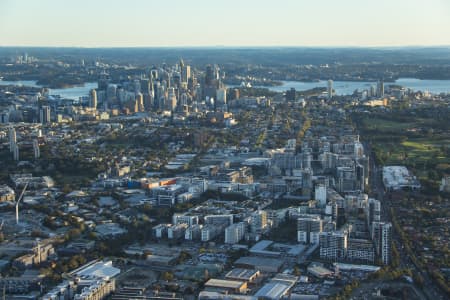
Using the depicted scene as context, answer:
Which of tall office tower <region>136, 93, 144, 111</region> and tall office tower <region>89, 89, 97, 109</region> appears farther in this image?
tall office tower <region>89, 89, 97, 109</region>

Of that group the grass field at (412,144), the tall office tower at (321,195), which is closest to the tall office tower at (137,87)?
the grass field at (412,144)

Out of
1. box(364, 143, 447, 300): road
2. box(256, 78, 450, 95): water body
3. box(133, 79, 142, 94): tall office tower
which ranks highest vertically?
box(133, 79, 142, 94): tall office tower

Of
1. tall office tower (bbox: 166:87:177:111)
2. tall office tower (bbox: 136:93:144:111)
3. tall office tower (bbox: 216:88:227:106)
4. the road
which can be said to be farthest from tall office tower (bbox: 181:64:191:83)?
the road

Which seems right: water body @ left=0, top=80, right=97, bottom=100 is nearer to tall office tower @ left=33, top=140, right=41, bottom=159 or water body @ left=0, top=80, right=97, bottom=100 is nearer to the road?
tall office tower @ left=33, top=140, right=41, bottom=159

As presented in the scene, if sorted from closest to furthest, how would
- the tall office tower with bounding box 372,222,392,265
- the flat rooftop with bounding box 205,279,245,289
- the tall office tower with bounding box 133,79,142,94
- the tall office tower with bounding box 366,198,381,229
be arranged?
the flat rooftop with bounding box 205,279,245,289 → the tall office tower with bounding box 372,222,392,265 → the tall office tower with bounding box 366,198,381,229 → the tall office tower with bounding box 133,79,142,94

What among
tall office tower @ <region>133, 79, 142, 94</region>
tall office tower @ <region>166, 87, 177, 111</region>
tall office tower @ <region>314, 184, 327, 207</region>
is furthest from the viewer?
tall office tower @ <region>133, 79, 142, 94</region>

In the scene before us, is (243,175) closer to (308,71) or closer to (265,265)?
(265,265)

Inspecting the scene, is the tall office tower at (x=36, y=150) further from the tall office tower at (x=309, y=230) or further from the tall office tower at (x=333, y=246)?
the tall office tower at (x=333, y=246)
